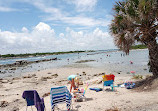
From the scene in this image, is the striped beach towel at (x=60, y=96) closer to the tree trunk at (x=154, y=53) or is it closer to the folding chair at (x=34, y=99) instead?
the folding chair at (x=34, y=99)

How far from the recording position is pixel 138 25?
8.26 m

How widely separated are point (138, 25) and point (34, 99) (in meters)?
7.57

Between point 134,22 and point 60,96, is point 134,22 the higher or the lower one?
the higher one

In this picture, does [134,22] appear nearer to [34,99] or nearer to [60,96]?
[60,96]

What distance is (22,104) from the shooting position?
774cm

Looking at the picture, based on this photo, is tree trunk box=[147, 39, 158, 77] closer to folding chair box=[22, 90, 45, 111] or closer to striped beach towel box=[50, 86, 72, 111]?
striped beach towel box=[50, 86, 72, 111]

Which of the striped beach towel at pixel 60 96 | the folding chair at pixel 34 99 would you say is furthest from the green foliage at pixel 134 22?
the folding chair at pixel 34 99

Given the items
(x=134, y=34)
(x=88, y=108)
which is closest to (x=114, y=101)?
(x=88, y=108)

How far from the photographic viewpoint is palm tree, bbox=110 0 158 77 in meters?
7.51

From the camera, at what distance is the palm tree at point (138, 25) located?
24.6 feet

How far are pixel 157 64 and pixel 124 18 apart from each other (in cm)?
366

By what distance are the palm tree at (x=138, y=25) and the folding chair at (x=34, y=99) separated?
6.39 meters

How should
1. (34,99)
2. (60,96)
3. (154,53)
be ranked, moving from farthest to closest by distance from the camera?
1. (154,53)
2. (60,96)
3. (34,99)

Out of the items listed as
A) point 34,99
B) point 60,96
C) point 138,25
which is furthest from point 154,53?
point 34,99
